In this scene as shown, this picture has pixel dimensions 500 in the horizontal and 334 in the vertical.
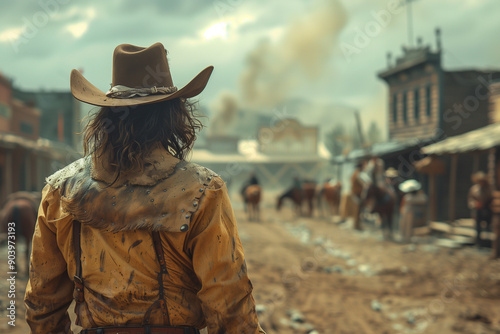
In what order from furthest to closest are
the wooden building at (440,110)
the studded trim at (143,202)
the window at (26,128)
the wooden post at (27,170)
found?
1. the window at (26,128)
2. the wooden building at (440,110)
3. the wooden post at (27,170)
4. the studded trim at (143,202)

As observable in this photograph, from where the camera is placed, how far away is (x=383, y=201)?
13406 mm

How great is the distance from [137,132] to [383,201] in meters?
12.6

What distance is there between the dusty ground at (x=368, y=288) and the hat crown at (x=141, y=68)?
15.0 feet

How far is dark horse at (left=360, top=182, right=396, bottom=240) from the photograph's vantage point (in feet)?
43.9

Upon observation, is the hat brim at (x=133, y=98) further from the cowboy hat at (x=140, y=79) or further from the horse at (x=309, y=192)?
the horse at (x=309, y=192)

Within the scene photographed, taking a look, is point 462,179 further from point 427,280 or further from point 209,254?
point 209,254

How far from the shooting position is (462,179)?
17797 millimetres

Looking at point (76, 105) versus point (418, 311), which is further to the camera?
point (76, 105)

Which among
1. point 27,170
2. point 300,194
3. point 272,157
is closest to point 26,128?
point 27,170

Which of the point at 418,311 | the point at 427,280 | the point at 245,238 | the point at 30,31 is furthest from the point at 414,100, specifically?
the point at 30,31

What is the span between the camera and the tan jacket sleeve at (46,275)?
1.78 meters

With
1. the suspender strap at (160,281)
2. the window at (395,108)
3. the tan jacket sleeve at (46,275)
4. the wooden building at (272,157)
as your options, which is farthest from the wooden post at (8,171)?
the wooden building at (272,157)

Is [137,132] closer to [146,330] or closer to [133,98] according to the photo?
[133,98]

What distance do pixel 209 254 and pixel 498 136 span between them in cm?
1129
